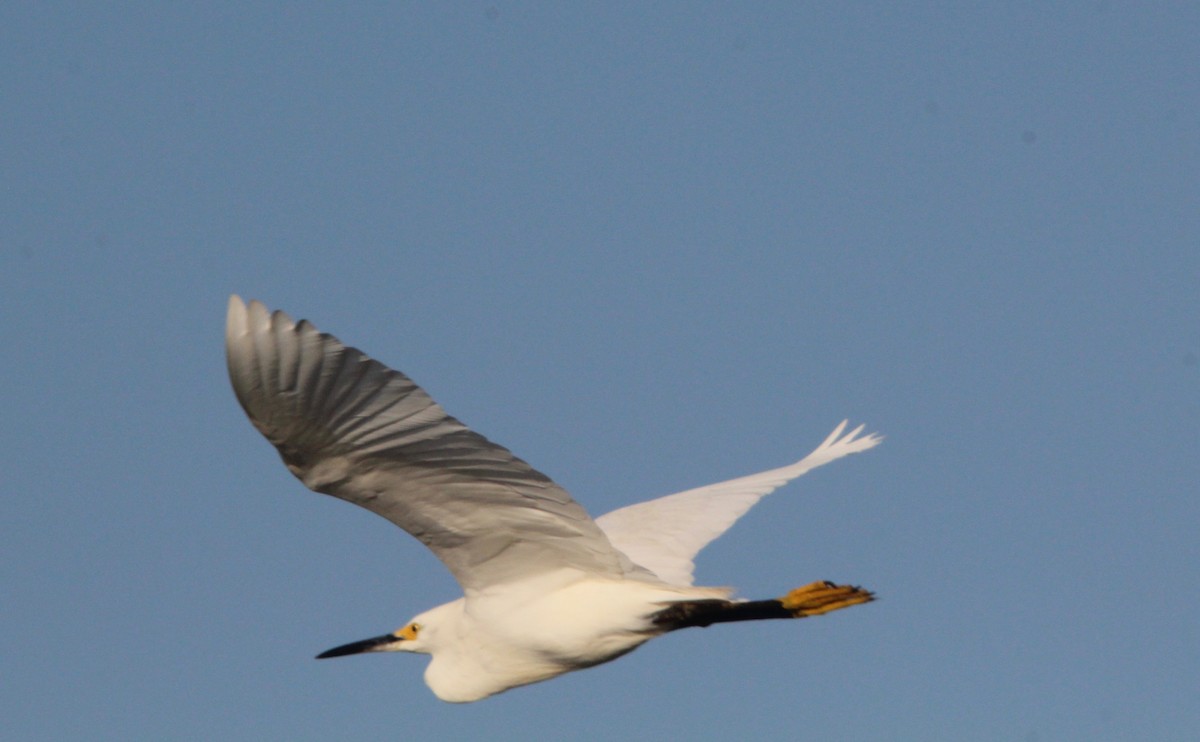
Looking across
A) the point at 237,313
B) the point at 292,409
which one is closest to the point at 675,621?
the point at 292,409

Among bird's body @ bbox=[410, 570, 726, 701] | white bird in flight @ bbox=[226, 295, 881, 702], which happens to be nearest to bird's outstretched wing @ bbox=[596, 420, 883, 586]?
white bird in flight @ bbox=[226, 295, 881, 702]

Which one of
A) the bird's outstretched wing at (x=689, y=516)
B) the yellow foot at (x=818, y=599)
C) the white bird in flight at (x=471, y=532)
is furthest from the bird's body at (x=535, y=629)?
the bird's outstretched wing at (x=689, y=516)

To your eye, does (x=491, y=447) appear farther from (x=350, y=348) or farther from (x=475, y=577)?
(x=475, y=577)

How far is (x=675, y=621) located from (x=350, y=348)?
2844 millimetres

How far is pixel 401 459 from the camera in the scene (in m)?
7.58

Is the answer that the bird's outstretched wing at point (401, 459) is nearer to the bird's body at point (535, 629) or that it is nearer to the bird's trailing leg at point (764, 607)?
the bird's body at point (535, 629)

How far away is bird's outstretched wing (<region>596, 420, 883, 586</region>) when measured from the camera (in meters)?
10.7

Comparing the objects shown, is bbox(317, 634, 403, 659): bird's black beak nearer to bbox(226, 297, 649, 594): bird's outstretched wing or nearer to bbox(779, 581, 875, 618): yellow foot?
bbox(226, 297, 649, 594): bird's outstretched wing

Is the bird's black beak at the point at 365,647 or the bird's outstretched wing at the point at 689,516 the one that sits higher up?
the bird's outstretched wing at the point at 689,516

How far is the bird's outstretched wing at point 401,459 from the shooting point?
22.6 feet

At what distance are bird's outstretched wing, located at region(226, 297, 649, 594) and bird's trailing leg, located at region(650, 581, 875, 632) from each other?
597 millimetres

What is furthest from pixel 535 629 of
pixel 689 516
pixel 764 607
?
pixel 689 516

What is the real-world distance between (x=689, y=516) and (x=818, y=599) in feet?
9.51

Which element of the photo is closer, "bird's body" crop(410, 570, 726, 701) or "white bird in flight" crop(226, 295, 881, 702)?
"white bird in flight" crop(226, 295, 881, 702)
